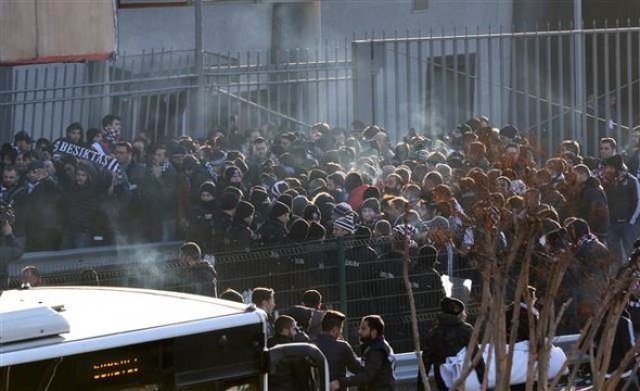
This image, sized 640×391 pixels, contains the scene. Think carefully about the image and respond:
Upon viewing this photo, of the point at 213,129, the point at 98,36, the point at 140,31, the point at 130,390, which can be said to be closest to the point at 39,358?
the point at 130,390

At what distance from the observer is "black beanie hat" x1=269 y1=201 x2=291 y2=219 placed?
13.8 metres

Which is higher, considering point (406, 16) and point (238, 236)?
point (406, 16)

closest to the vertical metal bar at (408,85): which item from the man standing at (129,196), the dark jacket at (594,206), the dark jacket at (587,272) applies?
the man standing at (129,196)

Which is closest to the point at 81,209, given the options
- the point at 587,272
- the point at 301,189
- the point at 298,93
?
the point at 301,189

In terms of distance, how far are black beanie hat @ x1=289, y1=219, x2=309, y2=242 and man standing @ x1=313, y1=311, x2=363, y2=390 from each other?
10.1 feet

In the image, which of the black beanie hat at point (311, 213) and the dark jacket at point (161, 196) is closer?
the black beanie hat at point (311, 213)

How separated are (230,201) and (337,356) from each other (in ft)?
15.5

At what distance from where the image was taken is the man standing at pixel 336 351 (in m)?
10.0

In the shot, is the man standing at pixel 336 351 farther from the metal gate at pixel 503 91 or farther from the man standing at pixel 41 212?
the metal gate at pixel 503 91

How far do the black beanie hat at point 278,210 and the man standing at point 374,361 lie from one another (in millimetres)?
3770

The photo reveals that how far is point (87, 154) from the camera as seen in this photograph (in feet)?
55.1

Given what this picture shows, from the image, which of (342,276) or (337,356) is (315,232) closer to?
(342,276)

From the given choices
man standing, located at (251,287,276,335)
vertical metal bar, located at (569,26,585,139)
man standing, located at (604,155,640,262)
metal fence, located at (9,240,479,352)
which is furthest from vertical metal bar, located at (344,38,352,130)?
man standing, located at (251,287,276,335)

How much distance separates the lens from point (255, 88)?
762 inches
